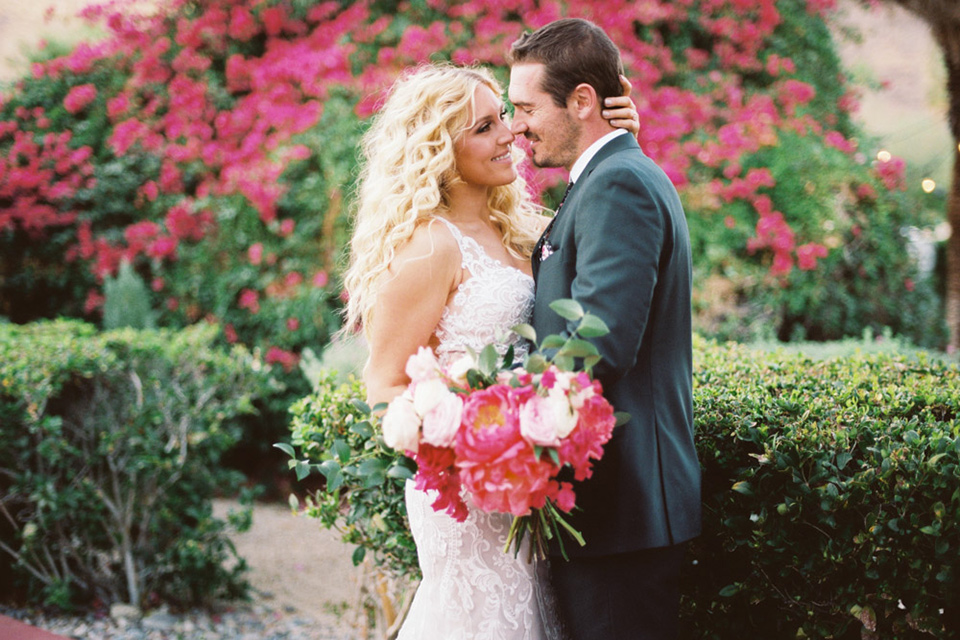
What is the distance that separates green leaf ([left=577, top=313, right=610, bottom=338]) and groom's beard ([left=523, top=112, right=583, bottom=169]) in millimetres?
855

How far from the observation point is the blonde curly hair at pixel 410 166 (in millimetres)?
2615

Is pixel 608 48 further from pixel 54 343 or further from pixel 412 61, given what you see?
pixel 412 61

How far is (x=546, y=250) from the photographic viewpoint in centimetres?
237

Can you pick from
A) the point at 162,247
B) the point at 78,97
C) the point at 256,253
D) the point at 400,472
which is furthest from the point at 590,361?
the point at 78,97

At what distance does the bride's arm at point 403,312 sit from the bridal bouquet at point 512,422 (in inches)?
21.3

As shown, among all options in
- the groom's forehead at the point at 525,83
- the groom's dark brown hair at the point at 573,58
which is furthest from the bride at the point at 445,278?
the groom's forehead at the point at 525,83

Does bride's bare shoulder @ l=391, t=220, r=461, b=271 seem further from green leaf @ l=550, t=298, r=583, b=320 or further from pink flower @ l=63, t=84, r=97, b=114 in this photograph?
pink flower @ l=63, t=84, r=97, b=114

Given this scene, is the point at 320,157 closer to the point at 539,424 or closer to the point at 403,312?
the point at 403,312

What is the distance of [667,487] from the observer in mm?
2141

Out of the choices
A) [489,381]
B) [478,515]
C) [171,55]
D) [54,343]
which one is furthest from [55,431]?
[171,55]

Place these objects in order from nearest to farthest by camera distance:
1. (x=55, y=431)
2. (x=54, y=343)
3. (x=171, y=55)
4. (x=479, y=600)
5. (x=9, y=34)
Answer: (x=479, y=600) → (x=55, y=431) → (x=54, y=343) → (x=171, y=55) → (x=9, y=34)

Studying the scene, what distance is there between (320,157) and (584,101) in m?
5.17

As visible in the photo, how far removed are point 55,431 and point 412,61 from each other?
443 cm

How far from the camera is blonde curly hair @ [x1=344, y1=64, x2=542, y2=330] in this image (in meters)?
2.62
